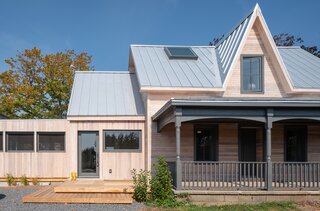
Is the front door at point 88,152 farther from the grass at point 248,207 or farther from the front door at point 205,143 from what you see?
the grass at point 248,207

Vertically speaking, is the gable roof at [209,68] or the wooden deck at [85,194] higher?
the gable roof at [209,68]

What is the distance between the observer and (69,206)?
1191cm

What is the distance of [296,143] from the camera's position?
15859 mm

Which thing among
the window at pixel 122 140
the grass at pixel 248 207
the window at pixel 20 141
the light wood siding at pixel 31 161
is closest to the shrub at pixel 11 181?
the light wood siding at pixel 31 161

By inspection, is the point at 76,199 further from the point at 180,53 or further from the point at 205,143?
the point at 180,53

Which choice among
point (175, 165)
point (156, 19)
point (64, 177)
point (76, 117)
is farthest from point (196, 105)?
point (156, 19)

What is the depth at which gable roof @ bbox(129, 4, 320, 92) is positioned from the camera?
1564 centimetres

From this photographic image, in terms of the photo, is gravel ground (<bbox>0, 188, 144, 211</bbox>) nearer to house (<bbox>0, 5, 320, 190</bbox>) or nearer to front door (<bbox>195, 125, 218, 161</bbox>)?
house (<bbox>0, 5, 320, 190</bbox>)

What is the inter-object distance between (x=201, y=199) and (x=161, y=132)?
383cm

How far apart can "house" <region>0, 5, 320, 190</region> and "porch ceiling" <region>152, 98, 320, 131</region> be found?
3.02 feet

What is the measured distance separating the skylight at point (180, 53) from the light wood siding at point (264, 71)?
8.78 feet

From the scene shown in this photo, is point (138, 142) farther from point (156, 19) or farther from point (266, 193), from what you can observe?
point (156, 19)

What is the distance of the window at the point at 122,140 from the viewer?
1653 cm

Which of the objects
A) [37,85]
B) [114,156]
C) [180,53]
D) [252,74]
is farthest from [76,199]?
[37,85]
